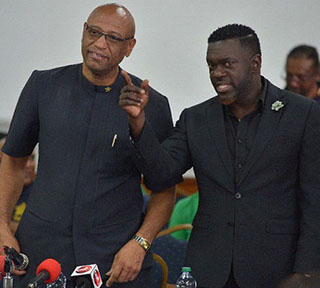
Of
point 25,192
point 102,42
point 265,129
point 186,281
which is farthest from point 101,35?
point 25,192

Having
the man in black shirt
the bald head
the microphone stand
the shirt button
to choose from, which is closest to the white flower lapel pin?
the man in black shirt

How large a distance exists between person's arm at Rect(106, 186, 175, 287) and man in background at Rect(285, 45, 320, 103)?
1.50 m

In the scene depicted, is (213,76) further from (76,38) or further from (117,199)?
(76,38)

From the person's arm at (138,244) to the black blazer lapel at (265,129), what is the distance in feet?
1.35

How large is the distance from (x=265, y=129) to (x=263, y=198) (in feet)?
0.88

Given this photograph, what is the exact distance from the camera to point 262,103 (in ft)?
10.0

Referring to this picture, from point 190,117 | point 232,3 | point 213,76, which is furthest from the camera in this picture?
point 232,3

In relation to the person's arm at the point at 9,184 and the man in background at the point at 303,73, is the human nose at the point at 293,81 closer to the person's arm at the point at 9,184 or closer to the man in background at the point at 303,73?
the man in background at the point at 303,73

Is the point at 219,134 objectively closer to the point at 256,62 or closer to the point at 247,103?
the point at 247,103

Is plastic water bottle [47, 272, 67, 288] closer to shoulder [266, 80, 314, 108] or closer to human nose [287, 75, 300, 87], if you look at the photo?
shoulder [266, 80, 314, 108]

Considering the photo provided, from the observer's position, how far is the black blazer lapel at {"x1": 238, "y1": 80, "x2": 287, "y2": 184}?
297 centimetres

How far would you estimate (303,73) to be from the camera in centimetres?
455

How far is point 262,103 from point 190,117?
12.3 inches

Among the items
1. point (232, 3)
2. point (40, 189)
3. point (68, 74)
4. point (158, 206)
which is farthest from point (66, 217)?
point (232, 3)
